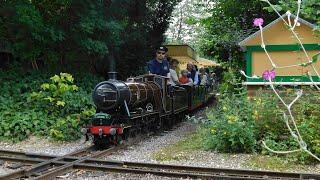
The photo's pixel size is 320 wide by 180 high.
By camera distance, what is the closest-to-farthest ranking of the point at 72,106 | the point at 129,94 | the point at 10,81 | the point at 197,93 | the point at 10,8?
the point at 129,94
the point at 72,106
the point at 10,8
the point at 10,81
the point at 197,93

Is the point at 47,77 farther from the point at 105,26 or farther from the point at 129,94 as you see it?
the point at 129,94

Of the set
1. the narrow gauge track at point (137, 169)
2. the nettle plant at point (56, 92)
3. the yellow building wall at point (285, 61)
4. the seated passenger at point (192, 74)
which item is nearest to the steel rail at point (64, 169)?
the narrow gauge track at point (137, 169)

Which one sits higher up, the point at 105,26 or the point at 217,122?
the point at 105,26

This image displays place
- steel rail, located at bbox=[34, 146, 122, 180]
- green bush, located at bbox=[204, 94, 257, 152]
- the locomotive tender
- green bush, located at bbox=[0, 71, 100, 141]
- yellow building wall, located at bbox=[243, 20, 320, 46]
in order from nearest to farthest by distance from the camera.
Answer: steel rail, located at bbox=[34, 146, 122, 180] → green bush, located at bbox=[204, 94, 257, 152] → the locomotive tender → yellow building wall, located at bbox=[243, 20, 320, 46] → green bush, located at bbox=[0, 71, 100, 141]

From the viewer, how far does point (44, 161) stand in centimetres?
790

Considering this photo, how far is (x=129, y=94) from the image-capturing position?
33.5ft

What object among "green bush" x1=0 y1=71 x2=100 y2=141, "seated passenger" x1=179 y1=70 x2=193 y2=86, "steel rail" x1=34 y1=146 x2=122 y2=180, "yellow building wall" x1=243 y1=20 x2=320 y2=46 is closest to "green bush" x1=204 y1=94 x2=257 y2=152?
"yellow building wall" x1=243 y1=20 x2=320 y2=46

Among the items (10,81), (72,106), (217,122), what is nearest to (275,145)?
(217,122)

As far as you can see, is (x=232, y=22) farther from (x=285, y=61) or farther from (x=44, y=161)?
(x=44, y=161)

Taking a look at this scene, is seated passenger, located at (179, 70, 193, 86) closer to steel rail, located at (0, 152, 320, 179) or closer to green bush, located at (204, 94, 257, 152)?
green bush, located at (204, 94, 257, 152)

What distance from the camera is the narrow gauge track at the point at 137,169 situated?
6637mm

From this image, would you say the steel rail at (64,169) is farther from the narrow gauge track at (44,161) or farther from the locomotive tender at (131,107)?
the locomotive tender at (131,107)

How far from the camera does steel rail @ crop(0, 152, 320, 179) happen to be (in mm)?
6645

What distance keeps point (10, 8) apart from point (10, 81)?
2342mm
